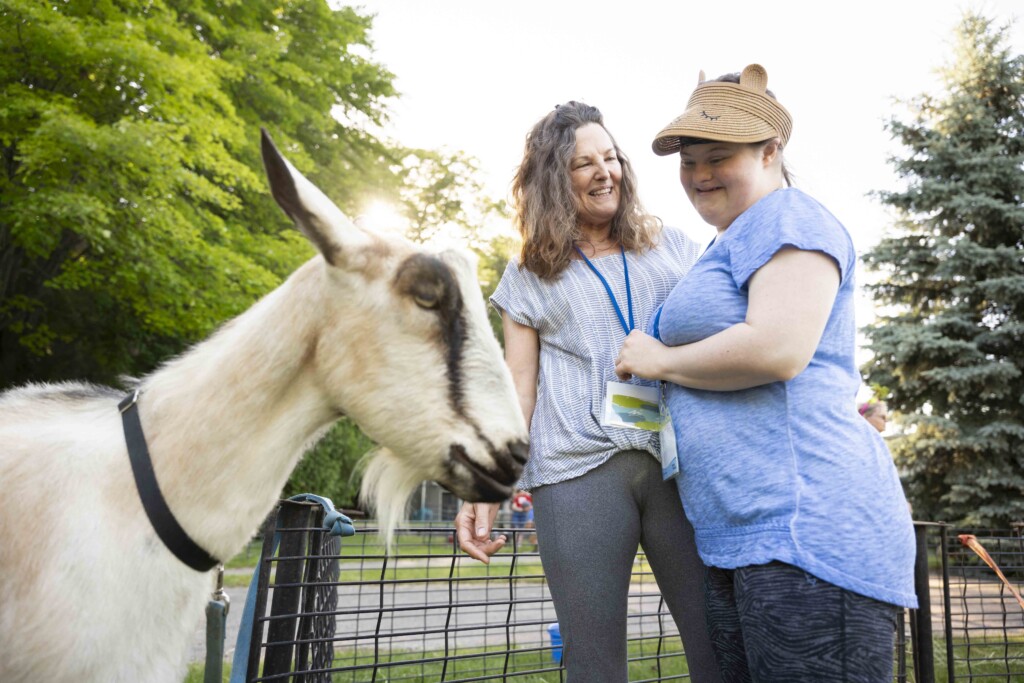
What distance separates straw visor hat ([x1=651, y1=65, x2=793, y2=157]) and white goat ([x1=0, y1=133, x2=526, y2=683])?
0.67 metres

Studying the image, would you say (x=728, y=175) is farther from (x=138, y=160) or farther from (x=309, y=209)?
(x=138, y=160)

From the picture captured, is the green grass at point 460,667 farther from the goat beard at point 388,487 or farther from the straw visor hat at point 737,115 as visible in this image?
the straw visor hat at point 737,115

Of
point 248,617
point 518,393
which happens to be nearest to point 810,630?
point 518,393

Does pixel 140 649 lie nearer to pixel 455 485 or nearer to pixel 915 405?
pixel 455 485

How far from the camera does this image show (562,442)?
6.98ft

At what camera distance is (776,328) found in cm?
152

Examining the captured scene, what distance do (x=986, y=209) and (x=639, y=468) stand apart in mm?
16985

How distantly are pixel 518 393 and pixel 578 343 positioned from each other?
261mm

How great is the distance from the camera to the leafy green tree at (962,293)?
48.9ft

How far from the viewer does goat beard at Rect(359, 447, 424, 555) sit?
1711 mm

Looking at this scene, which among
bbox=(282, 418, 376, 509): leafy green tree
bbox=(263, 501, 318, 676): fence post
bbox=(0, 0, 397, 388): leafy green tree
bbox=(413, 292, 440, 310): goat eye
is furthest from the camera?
bbox=(282, 418, 376, 509): leafy green tree

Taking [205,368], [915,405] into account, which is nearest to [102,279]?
[205,368]

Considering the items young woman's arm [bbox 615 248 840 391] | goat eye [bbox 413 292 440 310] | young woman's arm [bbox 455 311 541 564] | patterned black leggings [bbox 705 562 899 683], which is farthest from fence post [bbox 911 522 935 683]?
goat eye [bbox 413 292 440 310]

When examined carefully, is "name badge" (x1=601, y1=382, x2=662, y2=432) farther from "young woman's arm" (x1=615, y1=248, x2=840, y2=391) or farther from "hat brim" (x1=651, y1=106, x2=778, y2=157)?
"hat brim" (x1=651, y1=106, x2=778, y2=157)
